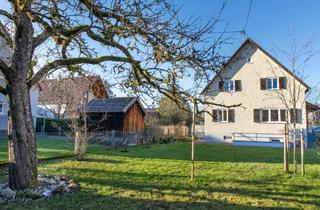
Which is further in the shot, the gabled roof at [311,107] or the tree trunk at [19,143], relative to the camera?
the gabled roof at [311,107]

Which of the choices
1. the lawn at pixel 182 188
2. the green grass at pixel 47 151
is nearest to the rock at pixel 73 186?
the lawn at pixel 182 188

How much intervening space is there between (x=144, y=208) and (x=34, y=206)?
2199mm

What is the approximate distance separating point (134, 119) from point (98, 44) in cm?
2233

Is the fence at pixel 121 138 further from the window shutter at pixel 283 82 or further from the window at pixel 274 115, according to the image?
the window shutter at pixel 283 82

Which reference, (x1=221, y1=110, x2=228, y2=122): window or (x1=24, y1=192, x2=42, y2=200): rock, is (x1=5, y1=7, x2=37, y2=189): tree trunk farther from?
(x1=221, y1=110, x2=228, y2=122): window

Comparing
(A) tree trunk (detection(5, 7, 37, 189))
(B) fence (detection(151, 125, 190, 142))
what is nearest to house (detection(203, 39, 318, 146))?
(B) fence (detection(151, 125, 190, 142))

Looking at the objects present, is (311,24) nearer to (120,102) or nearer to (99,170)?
(99,170)

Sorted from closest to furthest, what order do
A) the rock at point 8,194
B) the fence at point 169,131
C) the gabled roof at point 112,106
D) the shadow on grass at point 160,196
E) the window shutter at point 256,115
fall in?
the shadow on grass at point 160,196
the rock at point 8,194
the window shutter at point 256,115
the fence at point 169,131
the gabled roof at point 112,106

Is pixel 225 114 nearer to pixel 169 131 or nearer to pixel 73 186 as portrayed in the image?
pixel 169 131

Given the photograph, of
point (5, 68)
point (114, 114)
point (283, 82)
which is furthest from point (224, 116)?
point (5, 68)

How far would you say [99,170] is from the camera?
10109mm

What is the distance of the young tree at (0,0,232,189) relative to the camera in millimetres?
5906

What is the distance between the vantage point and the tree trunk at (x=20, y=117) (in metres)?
6.98

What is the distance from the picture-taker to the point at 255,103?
82.5ft
